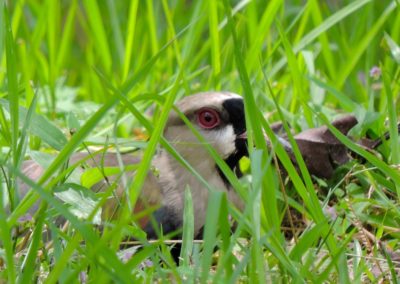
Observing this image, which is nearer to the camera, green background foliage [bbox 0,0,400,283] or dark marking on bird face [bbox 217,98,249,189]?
green background foliage [bbox 0,0,400,283]

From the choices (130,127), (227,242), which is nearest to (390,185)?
(227,242)

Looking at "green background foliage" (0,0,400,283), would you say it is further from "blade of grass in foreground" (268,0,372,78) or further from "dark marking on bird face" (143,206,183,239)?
"dark marking on bird face" (143,206,183,239)

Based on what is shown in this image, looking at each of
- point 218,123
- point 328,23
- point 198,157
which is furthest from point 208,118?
point 328,23

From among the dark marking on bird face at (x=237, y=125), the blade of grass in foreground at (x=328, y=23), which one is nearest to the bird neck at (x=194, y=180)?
the dark marking on bird face at (x=237, y=125)

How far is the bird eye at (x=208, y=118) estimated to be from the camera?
3568 millimetres

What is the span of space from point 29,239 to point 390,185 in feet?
3.29

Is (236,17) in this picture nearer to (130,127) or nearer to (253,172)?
(130,127)

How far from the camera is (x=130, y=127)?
4.17 meters

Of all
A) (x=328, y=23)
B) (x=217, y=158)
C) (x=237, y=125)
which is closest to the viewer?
(x=217, y=158)

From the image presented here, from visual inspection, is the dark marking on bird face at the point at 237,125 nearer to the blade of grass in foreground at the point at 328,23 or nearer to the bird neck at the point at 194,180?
the bird neck at the point at 194,180

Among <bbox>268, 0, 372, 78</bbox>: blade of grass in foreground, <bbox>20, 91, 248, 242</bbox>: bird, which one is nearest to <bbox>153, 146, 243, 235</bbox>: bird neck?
<bbox>20, 91, 248, 242</bbox>: bird

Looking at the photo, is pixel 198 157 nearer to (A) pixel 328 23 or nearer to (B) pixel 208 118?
(B) pixel 208 118

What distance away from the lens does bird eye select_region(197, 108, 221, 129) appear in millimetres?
3568

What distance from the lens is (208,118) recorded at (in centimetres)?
358
